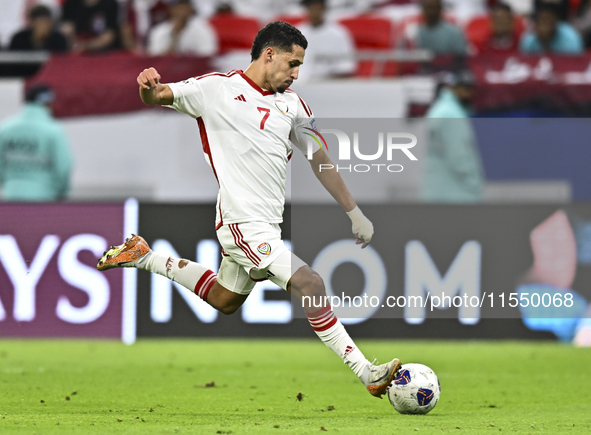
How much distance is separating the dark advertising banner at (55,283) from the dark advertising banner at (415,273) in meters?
0.32

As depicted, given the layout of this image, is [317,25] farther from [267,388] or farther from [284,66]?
[284,66]

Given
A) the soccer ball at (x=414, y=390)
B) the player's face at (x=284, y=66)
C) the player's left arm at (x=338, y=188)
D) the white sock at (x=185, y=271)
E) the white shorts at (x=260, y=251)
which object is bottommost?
the soccer ball at (x=414, y=390)

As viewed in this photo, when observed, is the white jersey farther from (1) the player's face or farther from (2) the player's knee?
(2) the player's knee

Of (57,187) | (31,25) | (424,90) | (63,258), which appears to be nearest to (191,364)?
(63,258)

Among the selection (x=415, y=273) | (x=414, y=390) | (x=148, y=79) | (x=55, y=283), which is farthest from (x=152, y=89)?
(x=415, y=273)

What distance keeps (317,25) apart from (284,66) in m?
5.83

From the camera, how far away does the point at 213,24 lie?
1157cm

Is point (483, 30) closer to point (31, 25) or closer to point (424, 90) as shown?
point (424, 90)

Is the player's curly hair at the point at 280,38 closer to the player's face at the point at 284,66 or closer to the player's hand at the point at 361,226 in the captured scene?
the player's face at the point at 284,66

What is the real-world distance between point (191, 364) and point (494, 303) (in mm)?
2801

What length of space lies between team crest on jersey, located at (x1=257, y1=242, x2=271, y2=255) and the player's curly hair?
3.35 feet

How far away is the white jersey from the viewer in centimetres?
509

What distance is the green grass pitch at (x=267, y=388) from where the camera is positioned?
4.55 m

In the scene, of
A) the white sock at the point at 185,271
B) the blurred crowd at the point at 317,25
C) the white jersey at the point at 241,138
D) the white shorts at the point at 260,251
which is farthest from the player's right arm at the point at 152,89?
the blurred crowd at the point at 317,25
